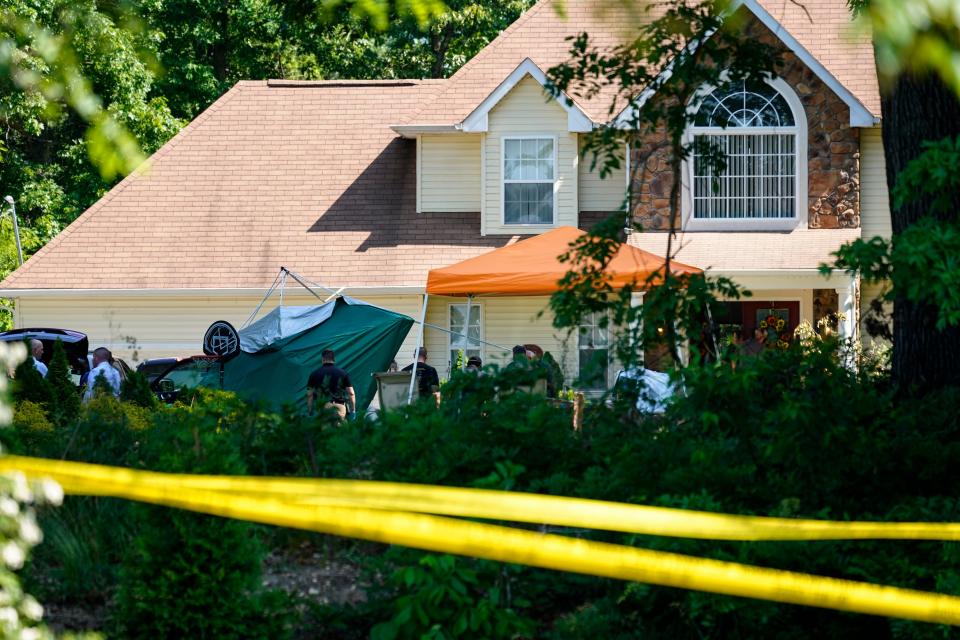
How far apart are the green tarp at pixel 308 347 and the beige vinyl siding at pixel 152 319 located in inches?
203

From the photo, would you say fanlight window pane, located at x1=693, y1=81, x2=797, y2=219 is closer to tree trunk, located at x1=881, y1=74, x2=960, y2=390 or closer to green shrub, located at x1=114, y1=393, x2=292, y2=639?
tree trunk, located at x1=881, y1=74, x2=960, y2=390

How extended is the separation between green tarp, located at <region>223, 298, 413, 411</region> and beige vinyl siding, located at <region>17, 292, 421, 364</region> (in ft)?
16.9

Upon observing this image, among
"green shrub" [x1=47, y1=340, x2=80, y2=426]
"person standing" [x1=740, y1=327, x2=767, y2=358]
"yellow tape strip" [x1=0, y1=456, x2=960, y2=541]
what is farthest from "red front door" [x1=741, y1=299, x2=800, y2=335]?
"yellow tape strip" [x1=0, y1=456, x2=960, y2=541]

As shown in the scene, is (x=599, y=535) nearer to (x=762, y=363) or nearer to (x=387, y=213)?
(x=762, y=363)

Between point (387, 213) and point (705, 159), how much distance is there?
1403cm

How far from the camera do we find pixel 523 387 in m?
7.21

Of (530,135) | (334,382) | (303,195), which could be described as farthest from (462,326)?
(334,382)

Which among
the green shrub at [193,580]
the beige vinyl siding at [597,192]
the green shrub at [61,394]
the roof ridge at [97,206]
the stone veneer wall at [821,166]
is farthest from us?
the roof ridge at [97,206]

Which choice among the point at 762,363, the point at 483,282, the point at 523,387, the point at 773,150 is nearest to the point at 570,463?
the point at 523,387

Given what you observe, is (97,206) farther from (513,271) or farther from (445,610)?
(445,610)

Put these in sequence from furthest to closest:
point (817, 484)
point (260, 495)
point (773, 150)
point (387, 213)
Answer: point (387, 213) → point (773, 150) → point (817, 484) → point (260, 495)

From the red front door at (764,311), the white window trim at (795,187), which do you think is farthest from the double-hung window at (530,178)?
the red front door at (764,311)

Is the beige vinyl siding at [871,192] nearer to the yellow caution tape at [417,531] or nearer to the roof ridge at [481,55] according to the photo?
the roof ridge at [481,55]

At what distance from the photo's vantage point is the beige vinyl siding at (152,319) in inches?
828
